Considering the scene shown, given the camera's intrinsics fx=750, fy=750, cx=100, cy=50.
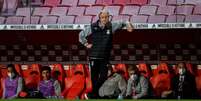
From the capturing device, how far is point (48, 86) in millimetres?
15953

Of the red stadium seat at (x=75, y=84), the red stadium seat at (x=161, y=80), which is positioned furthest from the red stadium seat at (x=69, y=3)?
the red stadium seat at (x=161, y=80)

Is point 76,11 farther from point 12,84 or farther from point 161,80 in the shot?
point 161,80

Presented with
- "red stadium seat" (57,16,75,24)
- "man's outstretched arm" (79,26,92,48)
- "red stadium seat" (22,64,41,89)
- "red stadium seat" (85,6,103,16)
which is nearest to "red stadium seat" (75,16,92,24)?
"red stadium seat" (57,16,75,24)

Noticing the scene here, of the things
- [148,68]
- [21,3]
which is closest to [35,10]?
[21,3]

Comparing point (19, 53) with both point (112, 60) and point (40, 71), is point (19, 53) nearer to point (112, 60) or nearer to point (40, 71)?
point (40, 71)

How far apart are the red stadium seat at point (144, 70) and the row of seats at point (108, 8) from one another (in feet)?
3.23

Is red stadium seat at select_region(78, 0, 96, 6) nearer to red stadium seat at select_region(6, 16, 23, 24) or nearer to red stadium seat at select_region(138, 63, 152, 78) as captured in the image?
red stadium seat at select_region(6, 16, 23, 24)

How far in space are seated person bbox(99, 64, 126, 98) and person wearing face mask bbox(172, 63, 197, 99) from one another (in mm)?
1092

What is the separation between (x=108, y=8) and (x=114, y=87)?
7.59 ft

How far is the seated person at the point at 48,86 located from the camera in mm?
15961

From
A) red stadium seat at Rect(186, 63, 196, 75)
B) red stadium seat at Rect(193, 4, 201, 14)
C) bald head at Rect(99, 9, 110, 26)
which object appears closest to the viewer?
bald head at Rect(99, 9, 110, 26)

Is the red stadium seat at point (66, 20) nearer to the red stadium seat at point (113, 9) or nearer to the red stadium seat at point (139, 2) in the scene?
the red stadium seat at point (113, 9)

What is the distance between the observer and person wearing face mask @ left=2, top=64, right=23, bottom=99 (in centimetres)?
1614

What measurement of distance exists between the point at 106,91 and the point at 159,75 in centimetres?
134
